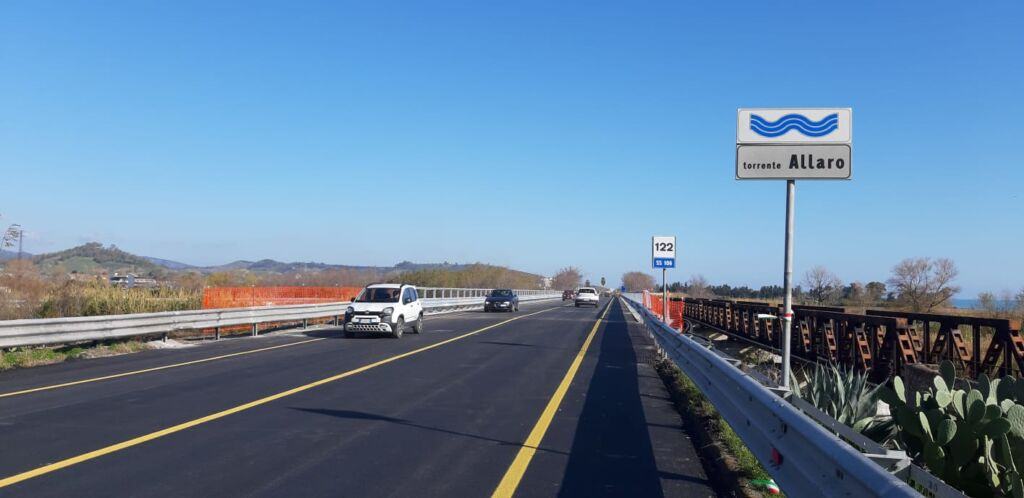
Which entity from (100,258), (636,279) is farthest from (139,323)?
(636,279)

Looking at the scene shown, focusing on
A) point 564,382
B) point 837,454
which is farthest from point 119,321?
point 837,454

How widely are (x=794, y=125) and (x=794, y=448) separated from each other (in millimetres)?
4841

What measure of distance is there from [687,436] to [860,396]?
2.38 meters

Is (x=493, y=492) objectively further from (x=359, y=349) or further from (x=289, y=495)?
(x=359, y=349)

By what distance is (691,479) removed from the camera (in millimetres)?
6945

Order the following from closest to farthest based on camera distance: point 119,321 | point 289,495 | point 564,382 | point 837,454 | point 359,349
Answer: point 837,454, point 289,495, point 564,382, point 119,321, point 359,349

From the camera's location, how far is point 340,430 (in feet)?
28.9

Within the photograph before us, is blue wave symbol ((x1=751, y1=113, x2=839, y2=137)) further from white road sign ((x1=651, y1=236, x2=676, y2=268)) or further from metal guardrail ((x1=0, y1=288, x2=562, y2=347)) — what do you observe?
white road sign ((x1=651, y1=236, x2=676, y2=268))

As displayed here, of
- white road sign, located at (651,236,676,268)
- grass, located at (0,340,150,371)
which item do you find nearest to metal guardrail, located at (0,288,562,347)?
grass, located at (0,340,150,371)

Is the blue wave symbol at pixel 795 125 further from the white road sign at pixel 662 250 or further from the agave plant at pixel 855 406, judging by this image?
the white road sign at pixel 662 250

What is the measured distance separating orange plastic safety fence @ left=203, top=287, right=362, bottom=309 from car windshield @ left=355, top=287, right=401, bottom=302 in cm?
562

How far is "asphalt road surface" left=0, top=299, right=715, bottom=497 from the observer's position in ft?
21.7

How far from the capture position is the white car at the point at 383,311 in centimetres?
2316

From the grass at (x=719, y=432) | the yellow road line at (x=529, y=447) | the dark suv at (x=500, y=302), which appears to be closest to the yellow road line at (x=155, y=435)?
the yellow road line at (x=529, y=447)
